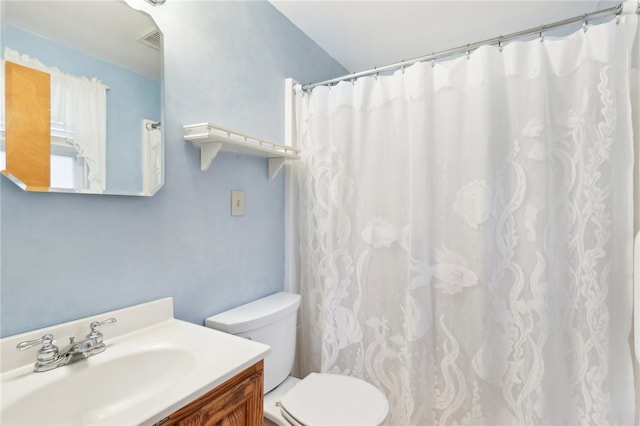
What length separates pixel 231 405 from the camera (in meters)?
0.87

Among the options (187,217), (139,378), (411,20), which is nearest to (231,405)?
(139,378)

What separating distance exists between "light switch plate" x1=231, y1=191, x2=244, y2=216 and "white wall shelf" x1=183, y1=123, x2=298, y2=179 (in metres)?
0.20

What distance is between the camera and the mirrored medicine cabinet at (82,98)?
818 millimetres

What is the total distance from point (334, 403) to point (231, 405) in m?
0.60

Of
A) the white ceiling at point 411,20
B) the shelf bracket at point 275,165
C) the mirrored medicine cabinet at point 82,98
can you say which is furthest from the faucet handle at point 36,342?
the white ceiling at point 411,20

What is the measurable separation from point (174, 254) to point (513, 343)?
4.76ft

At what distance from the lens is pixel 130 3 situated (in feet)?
3.51

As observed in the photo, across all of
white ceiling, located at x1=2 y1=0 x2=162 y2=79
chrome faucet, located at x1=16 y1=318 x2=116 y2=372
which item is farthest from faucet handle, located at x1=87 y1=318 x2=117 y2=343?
white ceiling, located at x1=2 y1=0 x2=162 y2=79

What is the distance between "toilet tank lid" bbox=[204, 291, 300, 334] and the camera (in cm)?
129

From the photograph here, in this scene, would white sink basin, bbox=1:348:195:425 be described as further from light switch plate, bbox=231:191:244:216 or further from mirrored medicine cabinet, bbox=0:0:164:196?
light switch plate, bbox=231:191:244:216

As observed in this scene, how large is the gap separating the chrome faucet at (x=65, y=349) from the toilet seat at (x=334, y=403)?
0.75m

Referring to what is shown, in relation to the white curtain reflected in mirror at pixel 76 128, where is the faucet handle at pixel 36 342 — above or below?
below

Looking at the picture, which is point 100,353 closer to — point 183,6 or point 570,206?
point 183,6

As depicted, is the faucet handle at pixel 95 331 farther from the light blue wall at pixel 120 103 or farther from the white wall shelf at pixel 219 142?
the white wall shelf at pixel 219 142
